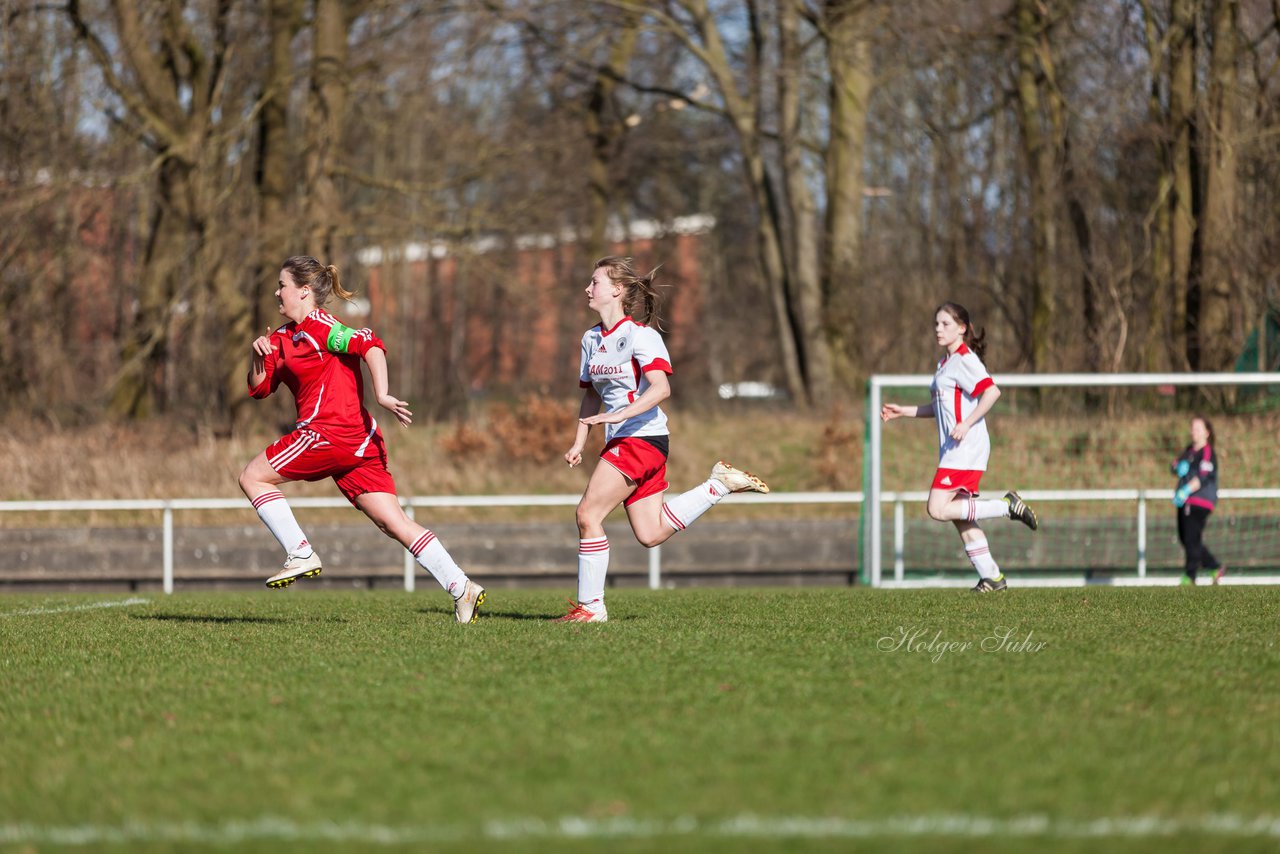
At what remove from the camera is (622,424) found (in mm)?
8211

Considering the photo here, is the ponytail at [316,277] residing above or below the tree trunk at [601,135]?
below

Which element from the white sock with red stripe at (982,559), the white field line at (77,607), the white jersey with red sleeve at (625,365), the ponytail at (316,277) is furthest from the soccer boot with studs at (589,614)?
the white field line at (77,607)

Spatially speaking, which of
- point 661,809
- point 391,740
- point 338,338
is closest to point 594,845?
point 661,809

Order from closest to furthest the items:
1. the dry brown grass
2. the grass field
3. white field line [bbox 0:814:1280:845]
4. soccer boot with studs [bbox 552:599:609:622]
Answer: white field line [bbox 0:814:1280:845] < the grass field < soccer boot with studs [bbox 552:599:609:622] < the dry brown grass

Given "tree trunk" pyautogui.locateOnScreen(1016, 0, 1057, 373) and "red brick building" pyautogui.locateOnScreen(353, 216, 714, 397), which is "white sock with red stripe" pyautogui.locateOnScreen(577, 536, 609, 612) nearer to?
"tree trunk" pyautogui.locateOnScreen(1016, 0, 1057, 373)

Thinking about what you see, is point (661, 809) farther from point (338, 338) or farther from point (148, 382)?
point (148, 382)

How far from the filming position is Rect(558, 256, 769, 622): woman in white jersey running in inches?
317

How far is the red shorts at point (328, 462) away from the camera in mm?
8109

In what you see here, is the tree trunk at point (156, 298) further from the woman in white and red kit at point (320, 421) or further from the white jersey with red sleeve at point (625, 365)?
the white jersey with red sleeve at point (625, 365)

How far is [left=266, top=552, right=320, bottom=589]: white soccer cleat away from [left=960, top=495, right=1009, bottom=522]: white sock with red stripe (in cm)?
466

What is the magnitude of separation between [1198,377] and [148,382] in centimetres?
1699

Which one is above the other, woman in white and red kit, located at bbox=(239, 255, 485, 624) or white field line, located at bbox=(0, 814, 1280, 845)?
woman in white and red kit, located at bbox=(239, 255, 485, 624)

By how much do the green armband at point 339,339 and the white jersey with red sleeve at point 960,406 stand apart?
4327 mm

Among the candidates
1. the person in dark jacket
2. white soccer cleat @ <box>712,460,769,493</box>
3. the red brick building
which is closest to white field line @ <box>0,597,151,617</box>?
white soccer cleat @ <box>712,460,769,493</box>
